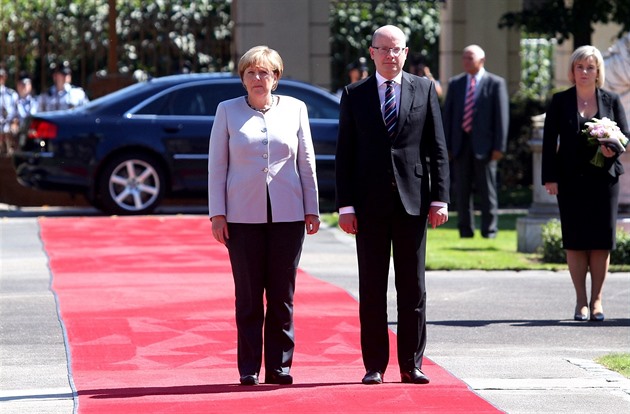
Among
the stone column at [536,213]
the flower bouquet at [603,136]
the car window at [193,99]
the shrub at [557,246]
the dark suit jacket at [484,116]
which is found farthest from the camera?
the car window at [193,99]

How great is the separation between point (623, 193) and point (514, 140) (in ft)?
25.9

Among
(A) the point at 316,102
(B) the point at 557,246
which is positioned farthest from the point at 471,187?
(A) the point at 316,102

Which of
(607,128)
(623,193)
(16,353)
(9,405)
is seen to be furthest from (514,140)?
(9,405)

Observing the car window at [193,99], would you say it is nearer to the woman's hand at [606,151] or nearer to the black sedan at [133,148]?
the black sedan at [133,148]

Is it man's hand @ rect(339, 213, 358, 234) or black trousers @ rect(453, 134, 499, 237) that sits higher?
man's hand @ rect(339, 213, 358, 234)

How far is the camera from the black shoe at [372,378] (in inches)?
301

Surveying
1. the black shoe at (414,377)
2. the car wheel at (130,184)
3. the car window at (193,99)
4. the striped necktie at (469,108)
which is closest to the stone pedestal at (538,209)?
the striped necktie at (469,108)

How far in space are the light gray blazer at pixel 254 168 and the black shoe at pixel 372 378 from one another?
823 mm

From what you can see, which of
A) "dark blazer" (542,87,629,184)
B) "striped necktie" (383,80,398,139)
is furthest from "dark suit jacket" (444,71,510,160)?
"striped necktie" (383,80,398,139)

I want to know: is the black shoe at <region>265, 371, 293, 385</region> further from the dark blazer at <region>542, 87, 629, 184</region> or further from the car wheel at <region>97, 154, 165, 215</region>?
the car wheel at <region>97, 154, 165, 215</region>

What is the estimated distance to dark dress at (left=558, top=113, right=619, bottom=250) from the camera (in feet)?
32.9

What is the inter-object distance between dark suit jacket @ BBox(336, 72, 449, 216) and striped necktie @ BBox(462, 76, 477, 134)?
7665 mm

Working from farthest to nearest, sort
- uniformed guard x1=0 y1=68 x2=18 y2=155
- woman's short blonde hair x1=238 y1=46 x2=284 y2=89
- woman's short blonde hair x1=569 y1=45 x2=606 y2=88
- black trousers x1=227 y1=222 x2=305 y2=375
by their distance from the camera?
1. uniformed guard x1=0 y1=68 x2=18 y2=155
2. woman's short blonde hair x1=569 y1=45 x2=606 y2=88
3. black trousers x1=227 y1=222 x2=305 y2=375
4. woman's short blonde hair x1=238 y1=46 x2=284 y2=89

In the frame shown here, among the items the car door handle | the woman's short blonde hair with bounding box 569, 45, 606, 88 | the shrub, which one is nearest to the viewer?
the woman's short blonde hair with bounding box 569, 45, 606, 88
